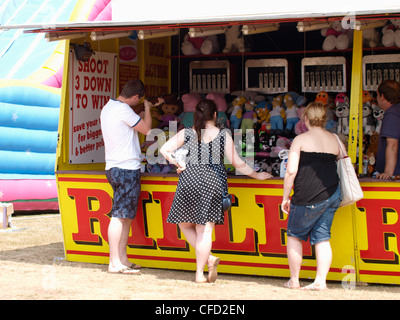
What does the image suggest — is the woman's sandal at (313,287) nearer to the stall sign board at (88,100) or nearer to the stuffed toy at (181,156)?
the stuffed toy at (181,156)

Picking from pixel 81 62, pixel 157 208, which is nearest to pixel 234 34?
pixel 81 62

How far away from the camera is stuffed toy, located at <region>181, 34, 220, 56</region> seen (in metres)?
8.59

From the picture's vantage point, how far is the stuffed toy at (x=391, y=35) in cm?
768

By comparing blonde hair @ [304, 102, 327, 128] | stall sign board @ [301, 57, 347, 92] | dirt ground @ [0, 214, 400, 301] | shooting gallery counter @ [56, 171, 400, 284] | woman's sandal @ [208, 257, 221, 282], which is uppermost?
stall sign board @ [301, 57, 347, 92]

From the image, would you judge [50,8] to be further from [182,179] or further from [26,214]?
[182,179]

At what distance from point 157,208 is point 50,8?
6649mm

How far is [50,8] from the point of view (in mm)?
12242

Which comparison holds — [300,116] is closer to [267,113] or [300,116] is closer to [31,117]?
[267,113]

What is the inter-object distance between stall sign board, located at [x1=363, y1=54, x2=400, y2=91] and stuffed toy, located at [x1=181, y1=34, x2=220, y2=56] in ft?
5.74

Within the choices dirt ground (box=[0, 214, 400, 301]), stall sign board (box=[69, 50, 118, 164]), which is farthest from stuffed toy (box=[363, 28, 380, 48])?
dirt ground (box=[0, 214, 400, 301])

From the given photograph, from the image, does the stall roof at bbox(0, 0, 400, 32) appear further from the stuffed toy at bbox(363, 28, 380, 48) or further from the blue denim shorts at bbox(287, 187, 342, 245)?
the stuffed toy at bbox(363, 28, 380, 48)

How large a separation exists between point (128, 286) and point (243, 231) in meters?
1.12

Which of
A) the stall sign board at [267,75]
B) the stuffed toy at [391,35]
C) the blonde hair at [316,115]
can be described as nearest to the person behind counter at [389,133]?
the blonde hair at [316,115]

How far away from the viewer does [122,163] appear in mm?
6477
